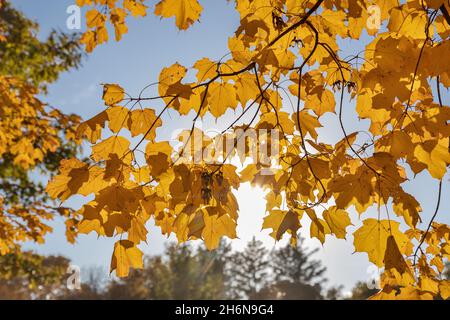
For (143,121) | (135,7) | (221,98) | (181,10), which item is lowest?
(143,121)

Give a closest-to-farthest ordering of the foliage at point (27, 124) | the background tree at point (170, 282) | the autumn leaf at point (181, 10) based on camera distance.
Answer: the autumn leaf at point (181, 10)
the foliage at point (27, 124)
the background tree at point (170, 282)

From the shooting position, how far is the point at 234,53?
1780mm

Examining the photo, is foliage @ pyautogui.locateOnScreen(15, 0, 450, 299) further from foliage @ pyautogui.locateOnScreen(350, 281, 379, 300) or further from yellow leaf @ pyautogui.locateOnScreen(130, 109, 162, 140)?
foliage @ pyautogui.locateOnScreen(350, 281, 379, 300)

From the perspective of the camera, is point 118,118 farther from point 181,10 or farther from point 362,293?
point 362,293

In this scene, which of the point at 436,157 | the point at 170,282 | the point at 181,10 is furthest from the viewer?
the point at 170,282

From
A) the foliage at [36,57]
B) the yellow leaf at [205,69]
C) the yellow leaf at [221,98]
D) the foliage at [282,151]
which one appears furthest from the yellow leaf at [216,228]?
the foliage at [36,57]

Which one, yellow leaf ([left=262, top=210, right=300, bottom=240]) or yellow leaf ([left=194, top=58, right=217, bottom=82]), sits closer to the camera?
yellow leaf ([left=262, top=210, right=300, bottom=240])

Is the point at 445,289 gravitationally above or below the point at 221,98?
below

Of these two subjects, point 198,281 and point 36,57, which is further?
point 198,281

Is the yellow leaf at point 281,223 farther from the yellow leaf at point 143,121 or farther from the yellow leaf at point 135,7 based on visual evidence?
A: the yellow leaf at point 135,7

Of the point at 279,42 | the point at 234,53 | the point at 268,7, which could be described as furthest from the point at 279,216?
the point at 268,7

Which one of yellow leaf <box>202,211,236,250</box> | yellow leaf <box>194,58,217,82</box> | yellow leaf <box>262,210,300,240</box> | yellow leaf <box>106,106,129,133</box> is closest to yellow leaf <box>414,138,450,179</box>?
yellow leaf <box>262,210,300,240</box>

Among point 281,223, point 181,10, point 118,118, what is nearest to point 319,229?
point 281,223
